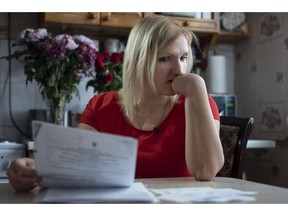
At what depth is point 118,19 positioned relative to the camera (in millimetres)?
2328

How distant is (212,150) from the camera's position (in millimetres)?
952

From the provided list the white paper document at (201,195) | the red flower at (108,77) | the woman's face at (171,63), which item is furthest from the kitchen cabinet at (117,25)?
the white paper document at (201,195)

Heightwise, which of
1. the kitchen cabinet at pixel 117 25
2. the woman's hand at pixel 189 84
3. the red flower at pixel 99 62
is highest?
the kitchen cabinet at pixel 117 25

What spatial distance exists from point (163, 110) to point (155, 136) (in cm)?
13

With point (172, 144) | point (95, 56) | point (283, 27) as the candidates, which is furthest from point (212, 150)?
point (283, 27)

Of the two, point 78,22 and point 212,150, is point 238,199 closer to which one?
point 212,150

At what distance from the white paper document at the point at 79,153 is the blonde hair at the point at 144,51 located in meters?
0.54

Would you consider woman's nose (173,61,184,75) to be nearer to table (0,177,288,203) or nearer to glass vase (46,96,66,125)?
table (0,177,288,203)

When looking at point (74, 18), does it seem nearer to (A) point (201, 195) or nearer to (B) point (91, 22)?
(B) point (91, 22)

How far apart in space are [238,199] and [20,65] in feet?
6.85

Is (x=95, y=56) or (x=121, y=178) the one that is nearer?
(x=121, y=178)

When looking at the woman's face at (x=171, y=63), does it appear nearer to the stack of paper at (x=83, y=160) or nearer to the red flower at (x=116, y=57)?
the stack of paper at (x=83, y=160)

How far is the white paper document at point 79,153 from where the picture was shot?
2.02 feet
